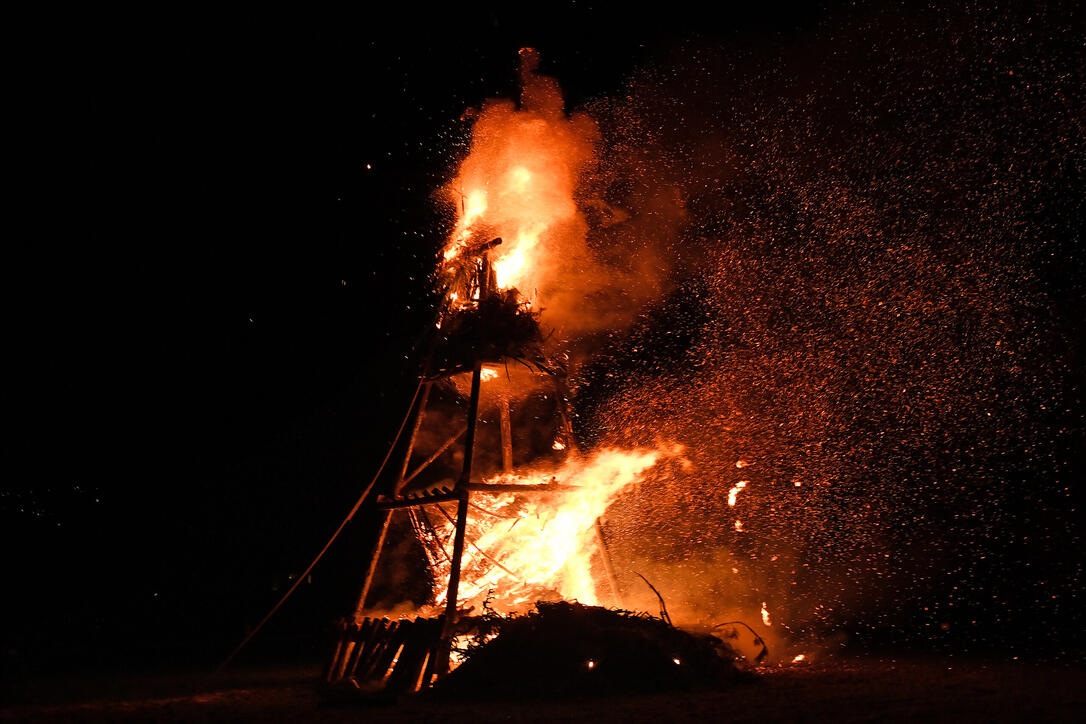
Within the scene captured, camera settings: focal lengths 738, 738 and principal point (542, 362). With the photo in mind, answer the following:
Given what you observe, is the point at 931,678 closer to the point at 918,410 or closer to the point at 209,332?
the point at 918,410

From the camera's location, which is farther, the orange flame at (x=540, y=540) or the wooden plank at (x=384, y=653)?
the orange flame at (x=540, y=540)

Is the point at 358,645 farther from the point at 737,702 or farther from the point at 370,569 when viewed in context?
the point at 737,702

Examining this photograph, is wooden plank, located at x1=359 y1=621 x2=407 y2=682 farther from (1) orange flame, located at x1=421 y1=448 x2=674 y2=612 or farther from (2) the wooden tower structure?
(1) orange flame, located at x1=421 y1=448 x2=674 y2=612

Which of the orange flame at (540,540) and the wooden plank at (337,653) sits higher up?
the orange flame at (540,540)

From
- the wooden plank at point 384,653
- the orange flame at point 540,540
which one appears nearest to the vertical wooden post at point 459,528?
the wooden plank at point 384,653

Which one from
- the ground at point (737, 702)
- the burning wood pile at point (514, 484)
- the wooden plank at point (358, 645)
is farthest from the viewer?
the wooden plank at point (358, 645)

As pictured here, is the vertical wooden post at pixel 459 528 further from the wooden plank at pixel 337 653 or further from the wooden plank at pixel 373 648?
the wooden plank at pixel 337 653

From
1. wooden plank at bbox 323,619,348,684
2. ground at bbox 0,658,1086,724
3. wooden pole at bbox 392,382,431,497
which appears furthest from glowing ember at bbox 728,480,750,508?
wooden plank at bbox 323,619,348,684

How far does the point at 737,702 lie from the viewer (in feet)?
19.5

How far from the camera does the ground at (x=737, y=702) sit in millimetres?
5285

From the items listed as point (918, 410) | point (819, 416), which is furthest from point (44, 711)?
point (918, 410)

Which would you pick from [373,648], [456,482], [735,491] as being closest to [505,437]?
[456,482]

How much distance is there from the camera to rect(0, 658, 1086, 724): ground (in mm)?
5285

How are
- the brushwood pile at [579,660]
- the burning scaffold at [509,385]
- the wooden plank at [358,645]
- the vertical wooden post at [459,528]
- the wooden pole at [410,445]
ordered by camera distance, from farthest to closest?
the burning scaffold at [509,385], the wooden pole at [410,445], the wooden plank at [358,645], the vertical wooden post at [459,528], the brushwood pile at [579,660]
